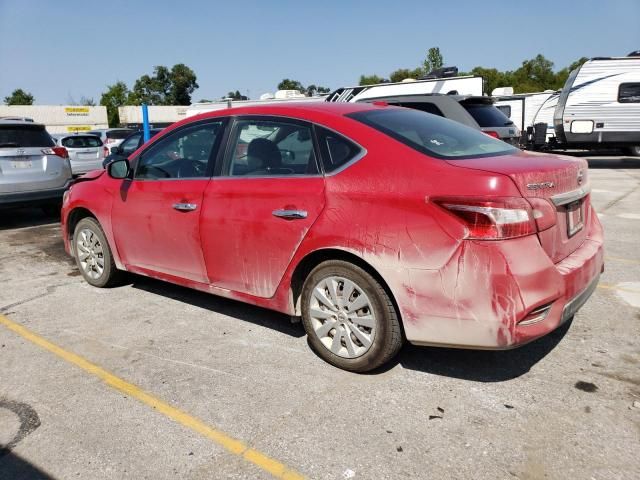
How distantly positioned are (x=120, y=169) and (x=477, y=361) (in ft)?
10.7

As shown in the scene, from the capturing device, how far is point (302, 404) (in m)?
3.02

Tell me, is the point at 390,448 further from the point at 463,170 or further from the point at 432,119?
the point at 432,119

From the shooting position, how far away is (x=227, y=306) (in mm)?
4668

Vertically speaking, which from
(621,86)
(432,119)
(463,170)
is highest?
(621,86)

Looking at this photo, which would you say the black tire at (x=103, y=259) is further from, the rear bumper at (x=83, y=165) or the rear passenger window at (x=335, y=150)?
the rear bumper at (x=83, y=165)

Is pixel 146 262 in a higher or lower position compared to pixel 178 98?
lower

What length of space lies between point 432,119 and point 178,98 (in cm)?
10871

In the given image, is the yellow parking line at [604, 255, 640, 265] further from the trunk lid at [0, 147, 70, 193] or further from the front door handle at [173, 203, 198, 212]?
the trunk lid at [0, 147, 70, 193]

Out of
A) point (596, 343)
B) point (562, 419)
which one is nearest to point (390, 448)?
point (562, 419)

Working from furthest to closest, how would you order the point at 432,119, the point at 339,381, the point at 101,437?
1. the point at 432,119
2. the point at 339,381
3. the point at 101,437

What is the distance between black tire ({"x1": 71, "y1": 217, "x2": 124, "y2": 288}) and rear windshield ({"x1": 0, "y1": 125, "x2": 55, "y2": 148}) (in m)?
4.07

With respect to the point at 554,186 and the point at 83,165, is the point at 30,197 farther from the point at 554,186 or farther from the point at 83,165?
the point at 554,186

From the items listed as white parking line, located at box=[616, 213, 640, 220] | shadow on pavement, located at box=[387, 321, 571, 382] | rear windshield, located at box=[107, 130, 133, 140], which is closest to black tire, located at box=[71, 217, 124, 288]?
shadow on pavement, located at box=[387, 321, 571, 382]

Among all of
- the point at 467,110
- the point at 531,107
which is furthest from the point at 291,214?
the point at 531,107
